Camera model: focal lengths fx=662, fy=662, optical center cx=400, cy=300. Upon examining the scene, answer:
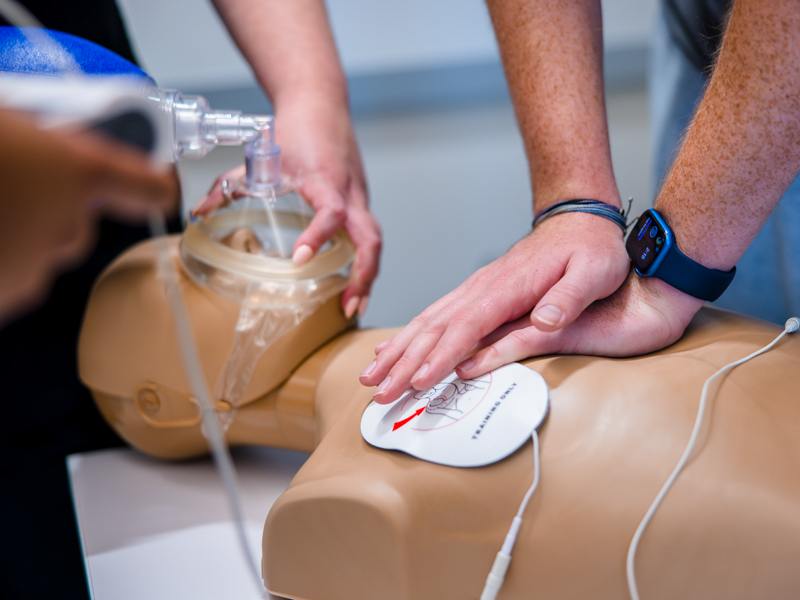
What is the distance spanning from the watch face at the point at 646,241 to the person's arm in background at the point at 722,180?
19 millimetres

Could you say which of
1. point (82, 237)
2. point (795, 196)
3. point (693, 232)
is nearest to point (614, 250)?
point (693, 232)

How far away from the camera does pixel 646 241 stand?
0.71 meters

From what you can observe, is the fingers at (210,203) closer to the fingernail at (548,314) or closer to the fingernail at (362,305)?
the fingernail at (362,305)

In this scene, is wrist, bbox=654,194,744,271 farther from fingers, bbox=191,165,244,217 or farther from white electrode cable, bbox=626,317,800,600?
fingers, bbox=191,165,244,217

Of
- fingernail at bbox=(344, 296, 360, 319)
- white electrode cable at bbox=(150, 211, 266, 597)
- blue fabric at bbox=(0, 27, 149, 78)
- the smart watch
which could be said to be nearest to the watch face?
the smart watch

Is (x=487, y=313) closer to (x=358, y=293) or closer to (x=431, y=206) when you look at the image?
(x=358, y=293)

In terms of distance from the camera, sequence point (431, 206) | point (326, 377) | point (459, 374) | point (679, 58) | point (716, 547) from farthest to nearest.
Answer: point (431, 206)
point (679, 58)
point (326, 377)
point (459, 374)
point (716, 547)

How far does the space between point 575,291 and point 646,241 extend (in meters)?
0.12

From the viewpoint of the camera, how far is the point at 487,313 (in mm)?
668

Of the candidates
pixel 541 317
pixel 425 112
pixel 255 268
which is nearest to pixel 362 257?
pixel 255 268

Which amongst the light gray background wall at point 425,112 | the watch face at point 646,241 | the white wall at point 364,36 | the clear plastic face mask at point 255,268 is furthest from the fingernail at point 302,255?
the white wall at point 364,36

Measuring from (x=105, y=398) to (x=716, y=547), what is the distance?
74 centimetres

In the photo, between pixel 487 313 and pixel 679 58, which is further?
pixel 679 58

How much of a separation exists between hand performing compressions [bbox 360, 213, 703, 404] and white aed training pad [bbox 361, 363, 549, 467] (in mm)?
16
